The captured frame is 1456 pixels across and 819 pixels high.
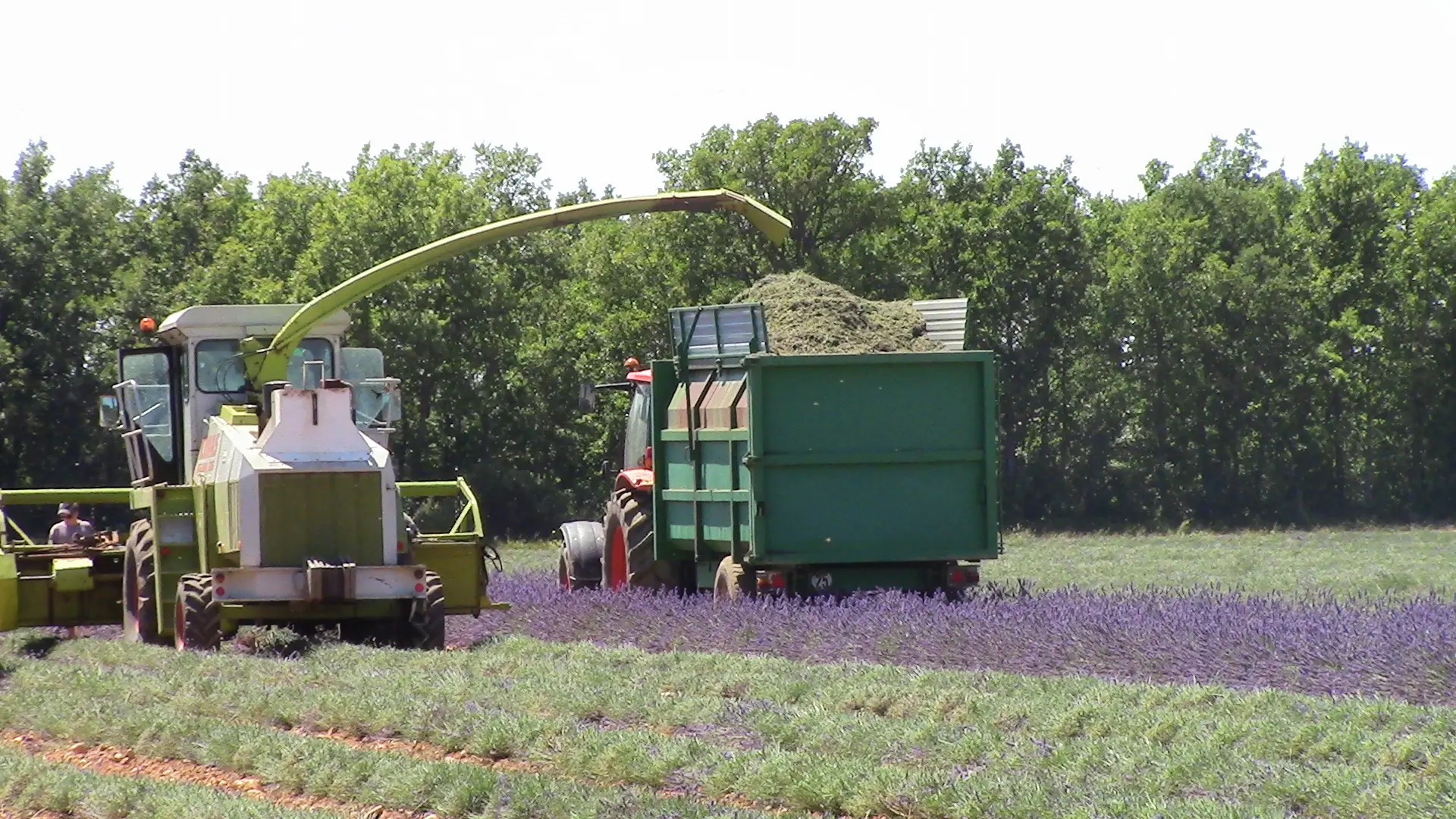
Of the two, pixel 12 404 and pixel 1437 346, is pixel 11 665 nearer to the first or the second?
pixel 12 404

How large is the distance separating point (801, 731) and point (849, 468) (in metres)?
6.38

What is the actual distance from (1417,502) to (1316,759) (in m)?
44.6

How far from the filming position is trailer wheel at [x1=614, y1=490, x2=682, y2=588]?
59.2ft

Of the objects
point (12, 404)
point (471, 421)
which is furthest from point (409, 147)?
point (12, 404)

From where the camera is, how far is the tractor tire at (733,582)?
15.9m

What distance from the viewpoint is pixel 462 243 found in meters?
15.1

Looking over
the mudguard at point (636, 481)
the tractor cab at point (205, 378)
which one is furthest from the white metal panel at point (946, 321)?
the tractor cab at point (205, 378)

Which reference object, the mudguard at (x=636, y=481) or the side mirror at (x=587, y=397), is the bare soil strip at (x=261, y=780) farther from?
the side mirror at (x=587, y=397)

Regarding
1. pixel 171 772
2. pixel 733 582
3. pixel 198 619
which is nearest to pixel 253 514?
pixel 198 619

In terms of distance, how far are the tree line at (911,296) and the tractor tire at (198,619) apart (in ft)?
86.6

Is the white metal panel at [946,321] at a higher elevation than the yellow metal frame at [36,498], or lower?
higher

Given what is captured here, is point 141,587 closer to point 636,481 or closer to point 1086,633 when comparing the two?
point 636,481

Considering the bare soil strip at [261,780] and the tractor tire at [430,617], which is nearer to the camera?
the bare soil strip at [261,780]

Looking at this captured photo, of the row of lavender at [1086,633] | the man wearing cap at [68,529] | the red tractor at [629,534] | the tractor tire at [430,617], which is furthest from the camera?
the red tractor at [629,534]
